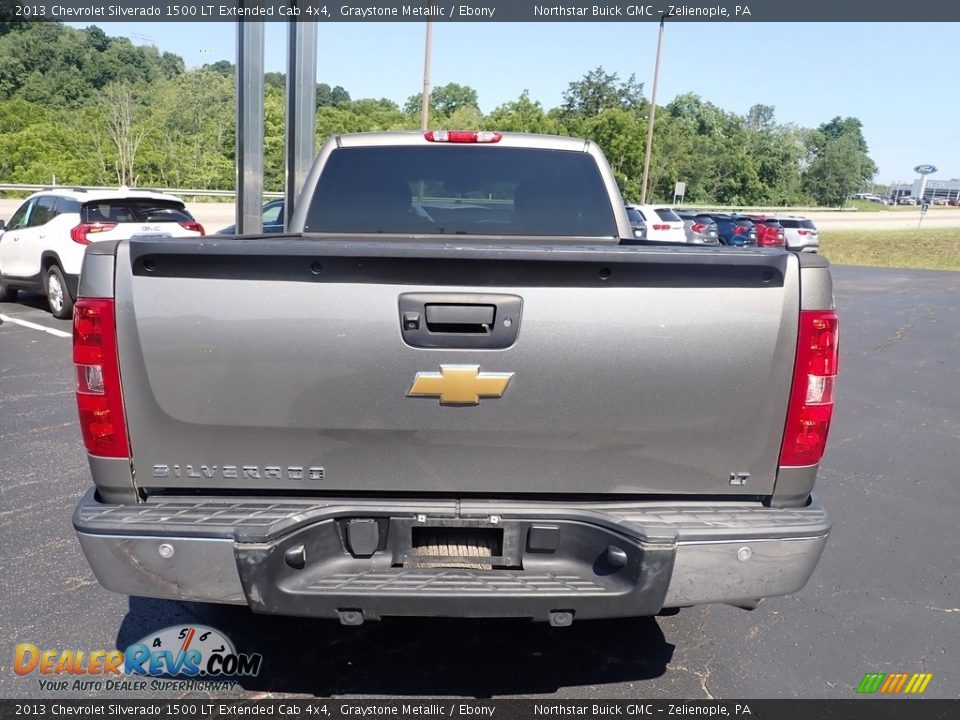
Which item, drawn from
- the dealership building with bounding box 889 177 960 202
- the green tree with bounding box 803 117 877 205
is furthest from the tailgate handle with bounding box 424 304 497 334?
the dealership building with bounding box 889 177 960 202

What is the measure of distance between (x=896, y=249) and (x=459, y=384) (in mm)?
38708

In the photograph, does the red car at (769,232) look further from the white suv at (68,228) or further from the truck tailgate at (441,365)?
the truck tailgate at (441,365)

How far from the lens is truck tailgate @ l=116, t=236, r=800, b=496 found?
2451mm

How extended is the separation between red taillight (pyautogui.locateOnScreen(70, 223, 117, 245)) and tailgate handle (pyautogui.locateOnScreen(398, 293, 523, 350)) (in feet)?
32.9

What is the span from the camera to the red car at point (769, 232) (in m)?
28.9

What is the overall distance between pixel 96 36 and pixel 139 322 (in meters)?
95.1

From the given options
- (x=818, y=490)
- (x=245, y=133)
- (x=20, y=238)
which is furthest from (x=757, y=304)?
(x=20, y=238)

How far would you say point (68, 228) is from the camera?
36.5ft

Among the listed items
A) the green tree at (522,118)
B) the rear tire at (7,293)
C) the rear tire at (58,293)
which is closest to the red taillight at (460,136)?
the rear tire at (58,293)

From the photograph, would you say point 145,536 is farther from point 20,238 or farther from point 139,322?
point 20,238

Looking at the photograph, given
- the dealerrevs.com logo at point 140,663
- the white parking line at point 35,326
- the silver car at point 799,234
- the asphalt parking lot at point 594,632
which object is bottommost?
the white parking line at point 35,326

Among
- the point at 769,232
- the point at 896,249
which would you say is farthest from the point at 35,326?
the point at 896,249

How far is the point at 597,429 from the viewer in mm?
2547

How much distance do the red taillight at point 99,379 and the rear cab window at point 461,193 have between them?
1825 millimetres
